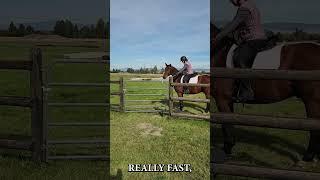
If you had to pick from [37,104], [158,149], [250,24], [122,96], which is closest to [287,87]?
[250,24]

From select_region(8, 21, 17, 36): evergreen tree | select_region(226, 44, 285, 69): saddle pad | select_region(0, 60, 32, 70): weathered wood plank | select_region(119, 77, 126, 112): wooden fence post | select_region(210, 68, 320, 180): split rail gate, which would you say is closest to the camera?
select_region(210, 68, 320, 180): split rail gate

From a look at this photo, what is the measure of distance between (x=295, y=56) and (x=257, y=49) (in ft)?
2.11

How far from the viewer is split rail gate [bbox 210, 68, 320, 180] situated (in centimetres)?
362

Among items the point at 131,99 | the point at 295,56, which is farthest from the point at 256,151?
the point at 131,99

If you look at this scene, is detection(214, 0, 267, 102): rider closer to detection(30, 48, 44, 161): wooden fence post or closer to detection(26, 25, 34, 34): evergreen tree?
detection(30, 48, 44, 161): wooden fence post

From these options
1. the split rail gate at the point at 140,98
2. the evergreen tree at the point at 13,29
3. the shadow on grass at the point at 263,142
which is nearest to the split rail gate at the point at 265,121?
the shadow on grass at the point at 263,142

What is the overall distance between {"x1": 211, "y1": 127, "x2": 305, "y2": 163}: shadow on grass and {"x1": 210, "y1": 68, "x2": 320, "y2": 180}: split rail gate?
2194 millimetres

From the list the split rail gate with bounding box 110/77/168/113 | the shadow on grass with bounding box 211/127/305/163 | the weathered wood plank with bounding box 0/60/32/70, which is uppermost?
the weathered wood plank with bounding box 0/60/32/70

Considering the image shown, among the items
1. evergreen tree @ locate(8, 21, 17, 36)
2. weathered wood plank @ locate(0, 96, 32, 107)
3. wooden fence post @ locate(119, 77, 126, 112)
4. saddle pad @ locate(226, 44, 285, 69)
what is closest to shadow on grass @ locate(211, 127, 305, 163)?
saddle pad @ locate(226, 44, 285, 69)

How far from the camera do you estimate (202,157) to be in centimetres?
516

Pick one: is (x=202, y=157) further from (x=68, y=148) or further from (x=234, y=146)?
(x=68, y=148)

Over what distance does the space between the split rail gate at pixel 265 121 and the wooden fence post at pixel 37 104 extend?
8.20 ft

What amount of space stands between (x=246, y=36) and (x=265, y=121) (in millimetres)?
3002

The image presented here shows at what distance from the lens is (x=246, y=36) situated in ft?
21.3
